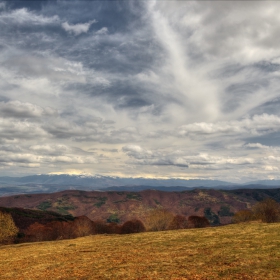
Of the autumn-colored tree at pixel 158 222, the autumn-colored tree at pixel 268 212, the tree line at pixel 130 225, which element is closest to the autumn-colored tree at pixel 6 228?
the tree line at pixel 130 225

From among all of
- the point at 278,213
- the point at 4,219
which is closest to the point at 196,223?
the point at 278,213

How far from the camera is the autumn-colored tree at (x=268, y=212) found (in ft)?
342

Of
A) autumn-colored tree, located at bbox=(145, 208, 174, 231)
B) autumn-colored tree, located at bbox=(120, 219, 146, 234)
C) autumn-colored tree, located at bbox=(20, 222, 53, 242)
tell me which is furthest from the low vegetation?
autumn-colored tree, located at bbox=(20, 222, 53, 242)

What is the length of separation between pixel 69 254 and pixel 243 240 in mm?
31318

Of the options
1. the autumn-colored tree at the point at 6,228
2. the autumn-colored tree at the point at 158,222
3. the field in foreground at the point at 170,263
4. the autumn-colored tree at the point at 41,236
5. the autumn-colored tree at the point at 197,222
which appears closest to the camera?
the field in foreground at the point at 170,263

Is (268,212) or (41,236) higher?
(268,212)

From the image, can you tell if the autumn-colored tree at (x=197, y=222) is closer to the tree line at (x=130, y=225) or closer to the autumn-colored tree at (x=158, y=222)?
the tree line at (x=130, y=225)

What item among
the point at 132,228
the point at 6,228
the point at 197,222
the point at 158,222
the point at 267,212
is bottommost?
the point at 132,228

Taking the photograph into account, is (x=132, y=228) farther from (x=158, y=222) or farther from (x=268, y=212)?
(x=268, y=212)

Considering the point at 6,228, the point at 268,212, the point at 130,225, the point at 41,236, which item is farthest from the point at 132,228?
the point at 268,212

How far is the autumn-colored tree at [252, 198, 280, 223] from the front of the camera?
10431cm

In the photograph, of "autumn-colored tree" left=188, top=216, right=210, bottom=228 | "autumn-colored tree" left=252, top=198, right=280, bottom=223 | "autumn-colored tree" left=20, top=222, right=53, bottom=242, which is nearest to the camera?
"autumn-colored tree" left=252, top=198, right=280, bottom=223

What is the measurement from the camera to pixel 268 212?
10731cm

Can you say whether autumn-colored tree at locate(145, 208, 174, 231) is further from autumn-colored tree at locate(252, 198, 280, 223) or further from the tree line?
autumn-colored tree at locate(252, 198, 280, 223)
